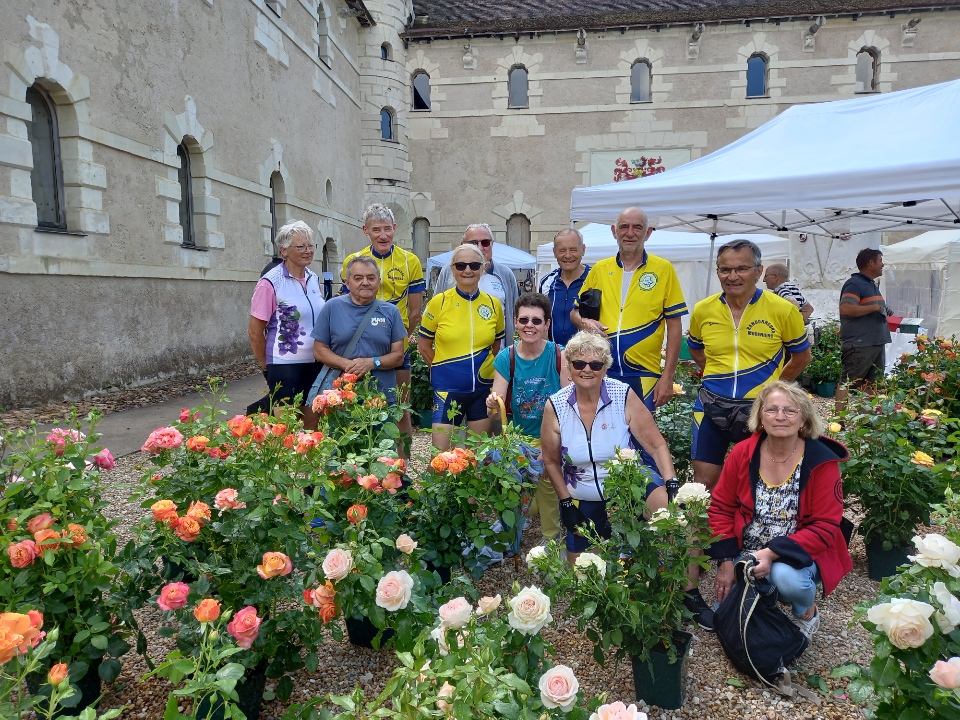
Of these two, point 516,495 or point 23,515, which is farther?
point 516,495

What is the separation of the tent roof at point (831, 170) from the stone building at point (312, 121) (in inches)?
240

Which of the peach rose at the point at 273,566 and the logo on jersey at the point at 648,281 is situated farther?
the logo on jersey at the point at 648,281

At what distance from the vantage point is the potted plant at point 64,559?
1811mm

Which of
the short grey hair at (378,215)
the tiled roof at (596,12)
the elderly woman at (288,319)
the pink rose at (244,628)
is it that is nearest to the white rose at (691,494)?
the pink rose at (244,628)

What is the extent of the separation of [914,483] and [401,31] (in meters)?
19.8

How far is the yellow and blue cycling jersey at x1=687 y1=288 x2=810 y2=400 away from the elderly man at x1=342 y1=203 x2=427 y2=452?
2021 mm

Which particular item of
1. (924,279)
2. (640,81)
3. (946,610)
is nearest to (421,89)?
(640,81)

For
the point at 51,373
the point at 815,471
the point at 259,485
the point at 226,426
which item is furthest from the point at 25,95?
the point at 815,471

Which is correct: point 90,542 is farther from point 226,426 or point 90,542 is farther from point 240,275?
point 240,275

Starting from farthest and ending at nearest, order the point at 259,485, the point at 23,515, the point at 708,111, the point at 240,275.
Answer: the point at 708,111, the point at 240,275, the point at 259,485, the point at 23,515

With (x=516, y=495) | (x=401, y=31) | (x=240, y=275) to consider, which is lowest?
(x=516, y=495)

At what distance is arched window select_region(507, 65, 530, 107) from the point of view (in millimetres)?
19516

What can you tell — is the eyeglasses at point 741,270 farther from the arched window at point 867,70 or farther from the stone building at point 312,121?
the arched window at point 867,70

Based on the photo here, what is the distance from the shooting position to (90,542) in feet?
6.33
